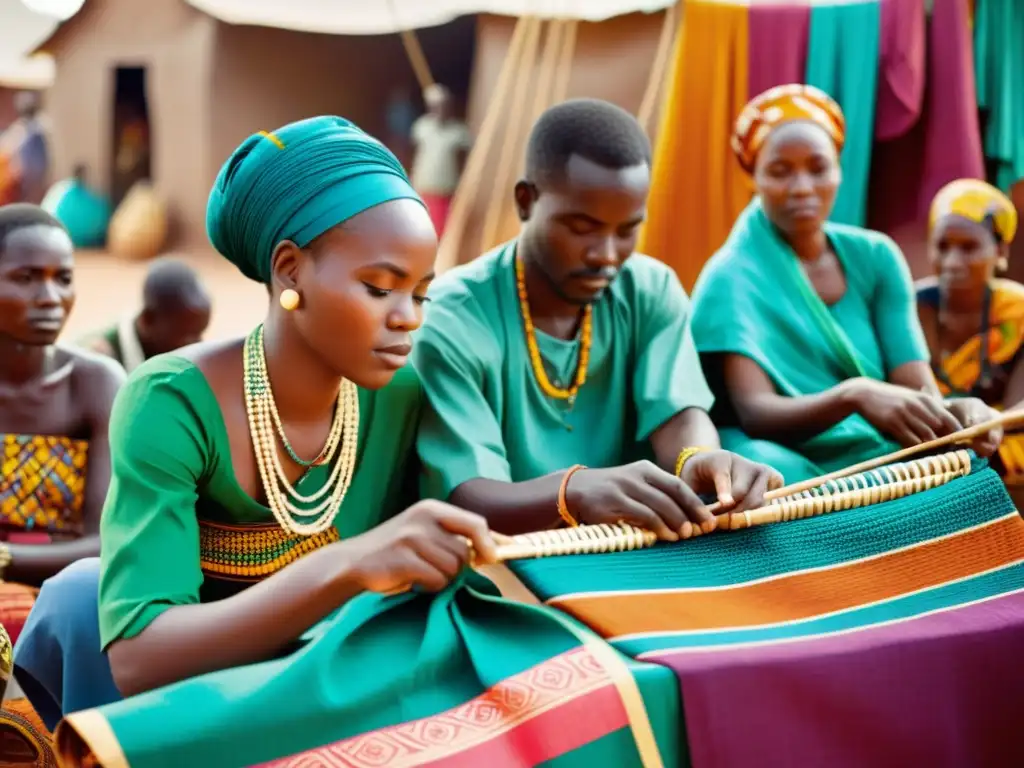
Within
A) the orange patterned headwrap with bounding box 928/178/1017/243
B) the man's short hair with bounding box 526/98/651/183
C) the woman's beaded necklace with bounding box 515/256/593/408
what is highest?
the orange patterned headwrap with bounding box 928/178/1017/243

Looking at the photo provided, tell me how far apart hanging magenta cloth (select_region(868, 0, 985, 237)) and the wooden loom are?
2718 millimetres

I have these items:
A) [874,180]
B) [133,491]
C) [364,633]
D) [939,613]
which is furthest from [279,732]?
[874,180]

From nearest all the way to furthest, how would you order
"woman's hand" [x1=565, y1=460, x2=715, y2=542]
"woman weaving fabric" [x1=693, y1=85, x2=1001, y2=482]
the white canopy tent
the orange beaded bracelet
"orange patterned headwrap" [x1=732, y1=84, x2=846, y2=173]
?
1. "woman's hand" [x1=565, y1=460, x2=715, y2=542]
2. the orange beaded bracelet
3. "woman weaving fabric" [x1=693, y1=85, x2=1001, y2=482]
4. "orange patterned headwrap" [x1=732, y1=84, x2=846, y2=173]
5. the white canopy tent

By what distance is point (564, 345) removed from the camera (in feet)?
7.33

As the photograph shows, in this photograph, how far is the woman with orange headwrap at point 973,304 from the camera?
10.8 ft

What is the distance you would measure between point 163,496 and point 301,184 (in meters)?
0.45

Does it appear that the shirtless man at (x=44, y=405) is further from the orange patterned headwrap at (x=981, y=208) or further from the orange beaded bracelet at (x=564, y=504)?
the orange patterned headwrap at (x=981, y=208)

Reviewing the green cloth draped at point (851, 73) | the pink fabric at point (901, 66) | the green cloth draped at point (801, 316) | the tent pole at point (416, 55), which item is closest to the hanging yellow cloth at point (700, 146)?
the green cloth draped at point (851, 73)

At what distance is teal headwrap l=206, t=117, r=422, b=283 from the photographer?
1617 mm

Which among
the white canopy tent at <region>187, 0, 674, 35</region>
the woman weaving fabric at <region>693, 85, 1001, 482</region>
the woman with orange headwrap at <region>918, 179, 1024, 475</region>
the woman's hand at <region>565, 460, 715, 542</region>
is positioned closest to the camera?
the woman's hand at <region>565, 460, 715, 542</region>

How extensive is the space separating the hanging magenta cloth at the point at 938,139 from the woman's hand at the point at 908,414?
253 cm

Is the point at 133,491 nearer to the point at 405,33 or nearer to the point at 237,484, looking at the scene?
the point at 237,484

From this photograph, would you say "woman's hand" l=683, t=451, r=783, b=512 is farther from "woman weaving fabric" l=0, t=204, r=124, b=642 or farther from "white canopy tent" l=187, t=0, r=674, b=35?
"white canopy tent" l=187, t=0, r=674, b=35

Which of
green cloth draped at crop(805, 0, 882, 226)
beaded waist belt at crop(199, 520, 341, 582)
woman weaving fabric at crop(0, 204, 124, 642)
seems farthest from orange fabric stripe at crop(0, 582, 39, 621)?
green cloth draped at crop(805, 0, 882, 226)
